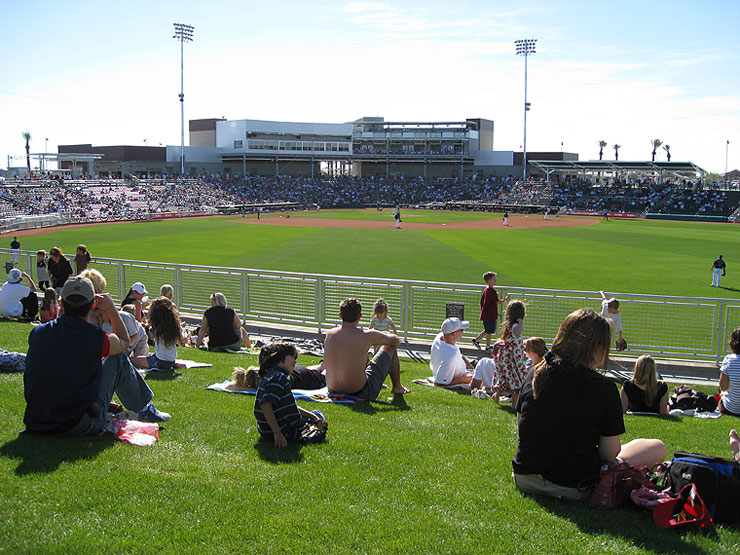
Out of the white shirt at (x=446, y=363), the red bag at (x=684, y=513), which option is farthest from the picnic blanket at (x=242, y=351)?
the red bag at (x=684, y=513)

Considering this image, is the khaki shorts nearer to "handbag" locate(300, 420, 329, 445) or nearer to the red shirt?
"handbag" locate(300, 420, 329, 445)

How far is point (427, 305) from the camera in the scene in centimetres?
1417

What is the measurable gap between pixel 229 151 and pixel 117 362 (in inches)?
3983

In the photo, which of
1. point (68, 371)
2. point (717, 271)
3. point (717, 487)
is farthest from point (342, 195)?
point (717, 487)

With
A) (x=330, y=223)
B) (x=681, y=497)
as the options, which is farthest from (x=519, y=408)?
(x=330, y=223)

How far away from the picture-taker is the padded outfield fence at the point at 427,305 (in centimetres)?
1234

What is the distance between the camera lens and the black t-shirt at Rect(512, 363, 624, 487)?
445 cm

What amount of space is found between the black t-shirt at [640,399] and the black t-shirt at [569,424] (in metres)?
3.70

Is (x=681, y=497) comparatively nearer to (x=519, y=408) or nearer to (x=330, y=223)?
(x=519, y=408)

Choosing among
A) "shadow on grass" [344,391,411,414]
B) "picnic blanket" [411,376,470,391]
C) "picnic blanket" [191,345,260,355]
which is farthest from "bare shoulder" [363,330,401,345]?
"picnic blanket" [191,345,260,355]

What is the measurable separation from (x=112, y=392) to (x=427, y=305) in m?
9.06

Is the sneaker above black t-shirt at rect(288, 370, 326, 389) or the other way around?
above

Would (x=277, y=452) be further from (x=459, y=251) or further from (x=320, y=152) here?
(x=320, y=152)

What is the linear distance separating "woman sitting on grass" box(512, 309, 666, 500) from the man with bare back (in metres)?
2.90
